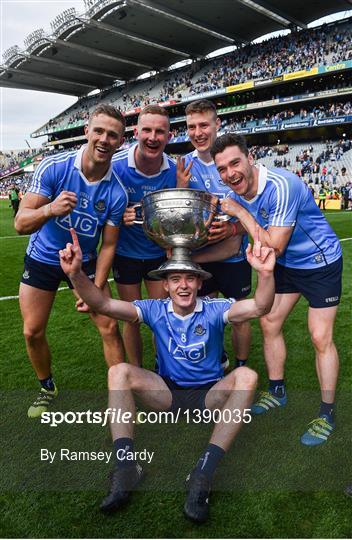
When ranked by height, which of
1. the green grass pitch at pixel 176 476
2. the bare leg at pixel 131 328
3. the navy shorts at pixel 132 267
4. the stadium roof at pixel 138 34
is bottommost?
the green grass pitch at pixel 176 476

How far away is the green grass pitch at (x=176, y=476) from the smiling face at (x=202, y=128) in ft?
6.72

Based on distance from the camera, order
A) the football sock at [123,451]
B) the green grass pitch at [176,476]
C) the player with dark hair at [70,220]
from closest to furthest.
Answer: the green grass pitch at [176,476] → the football sock at [123,451] → the player with dark hair at [70,220]

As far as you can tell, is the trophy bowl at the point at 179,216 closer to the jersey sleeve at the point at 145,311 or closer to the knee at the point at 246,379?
the jersey sleeve at the point at 145,311

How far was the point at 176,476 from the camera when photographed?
2.55 metres

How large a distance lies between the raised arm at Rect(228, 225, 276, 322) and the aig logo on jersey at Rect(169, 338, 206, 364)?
0.26 m

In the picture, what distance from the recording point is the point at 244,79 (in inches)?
1565

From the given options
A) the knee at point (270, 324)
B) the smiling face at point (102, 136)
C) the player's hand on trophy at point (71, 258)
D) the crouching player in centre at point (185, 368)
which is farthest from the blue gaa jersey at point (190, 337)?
the smiling face at point (102, 136)

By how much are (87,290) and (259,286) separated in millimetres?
976

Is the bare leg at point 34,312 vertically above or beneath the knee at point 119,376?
above

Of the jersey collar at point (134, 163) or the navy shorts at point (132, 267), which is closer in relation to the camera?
the jersey collar at point (134, 163)

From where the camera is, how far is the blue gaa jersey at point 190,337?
271 centimetres

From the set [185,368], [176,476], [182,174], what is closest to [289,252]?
[182,174]

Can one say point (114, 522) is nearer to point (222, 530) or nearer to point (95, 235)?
point (222, 530)

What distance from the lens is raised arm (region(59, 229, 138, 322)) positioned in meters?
2.38
